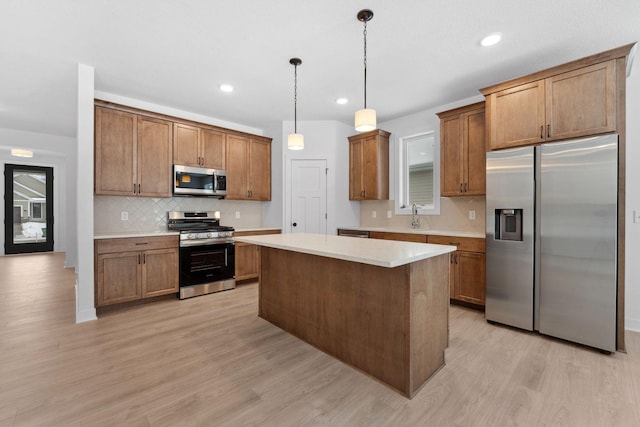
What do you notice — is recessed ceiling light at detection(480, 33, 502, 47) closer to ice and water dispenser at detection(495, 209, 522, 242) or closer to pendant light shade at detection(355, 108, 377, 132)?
pendant light shade at detection(355, 108, 377, 132)

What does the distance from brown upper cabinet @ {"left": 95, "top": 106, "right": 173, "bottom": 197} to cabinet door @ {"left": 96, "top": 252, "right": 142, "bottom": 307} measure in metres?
0.82

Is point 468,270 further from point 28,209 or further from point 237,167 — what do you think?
point 28,209

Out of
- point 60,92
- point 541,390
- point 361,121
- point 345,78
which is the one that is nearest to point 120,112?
point 60,92

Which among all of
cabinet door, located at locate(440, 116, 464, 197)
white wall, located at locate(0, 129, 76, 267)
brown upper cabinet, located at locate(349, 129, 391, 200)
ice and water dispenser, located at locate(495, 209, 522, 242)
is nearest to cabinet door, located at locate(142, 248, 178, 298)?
brown upper cabinet, located at locate(349, 129, 391, 200)

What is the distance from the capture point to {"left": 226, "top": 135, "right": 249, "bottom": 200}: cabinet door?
4.70m

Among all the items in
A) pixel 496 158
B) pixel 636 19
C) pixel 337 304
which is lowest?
pixel 337 304

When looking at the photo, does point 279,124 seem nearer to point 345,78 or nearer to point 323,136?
point 323,136

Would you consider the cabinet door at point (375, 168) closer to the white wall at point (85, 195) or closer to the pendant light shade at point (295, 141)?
the pendant light shade at point (295, 141)

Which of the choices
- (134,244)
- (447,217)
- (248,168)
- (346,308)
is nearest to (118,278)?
(134,244)

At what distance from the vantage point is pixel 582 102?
2.55m

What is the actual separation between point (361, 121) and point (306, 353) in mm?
1946

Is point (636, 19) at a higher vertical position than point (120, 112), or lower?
higher

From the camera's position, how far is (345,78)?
3.39m

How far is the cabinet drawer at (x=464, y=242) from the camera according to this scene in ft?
10.9
